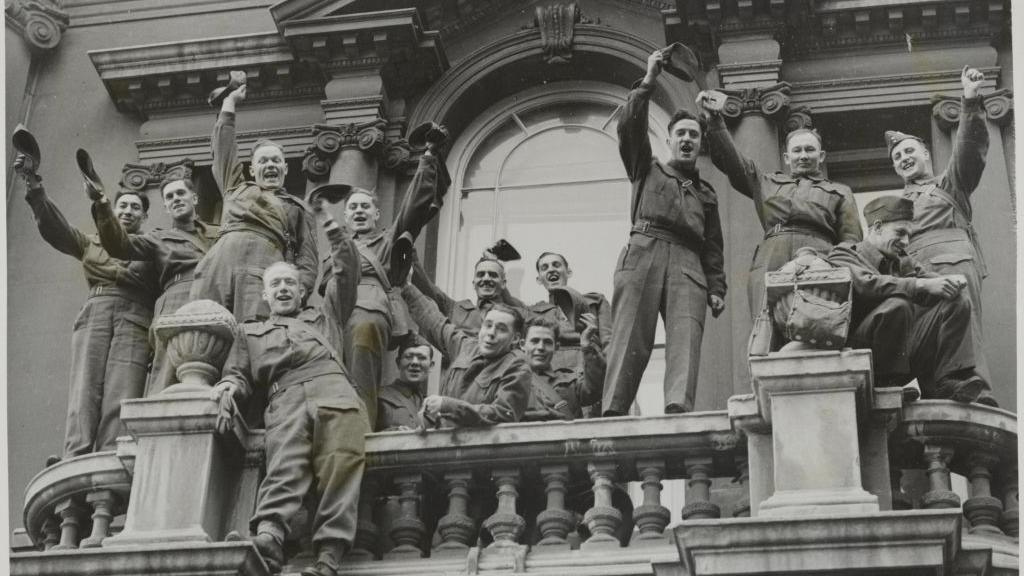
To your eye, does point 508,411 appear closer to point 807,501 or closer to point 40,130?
point 807,501

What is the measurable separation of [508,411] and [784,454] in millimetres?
1924

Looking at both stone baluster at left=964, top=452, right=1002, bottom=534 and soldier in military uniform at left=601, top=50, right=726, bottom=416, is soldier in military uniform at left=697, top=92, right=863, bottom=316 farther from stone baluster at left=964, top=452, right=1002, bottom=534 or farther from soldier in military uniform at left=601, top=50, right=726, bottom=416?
stone baluster at left=964, top=452, right=1002, bottom=534

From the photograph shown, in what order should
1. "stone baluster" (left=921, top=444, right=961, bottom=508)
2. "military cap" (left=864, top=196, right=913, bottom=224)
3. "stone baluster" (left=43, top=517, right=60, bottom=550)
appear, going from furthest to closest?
"military cap" (left=864, top=196, right=913, bottom=224)
"stone baluster" (left=43, top=517, right=60, bottom=550)
"stone baluster" (left=921, top=444, right=961, bottom=508)

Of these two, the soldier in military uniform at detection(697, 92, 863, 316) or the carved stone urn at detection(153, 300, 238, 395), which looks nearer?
the carved stone urn at detection(153, 300, 238, 395)

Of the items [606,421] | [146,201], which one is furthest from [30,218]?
[606,421]

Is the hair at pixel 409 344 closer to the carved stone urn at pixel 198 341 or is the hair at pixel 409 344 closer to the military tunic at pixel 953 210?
the carved stone urn at pixel 198 341

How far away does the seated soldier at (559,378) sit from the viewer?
14.8 metres

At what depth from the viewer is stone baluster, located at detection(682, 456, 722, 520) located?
1280cm

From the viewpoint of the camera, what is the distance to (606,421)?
1305 cm

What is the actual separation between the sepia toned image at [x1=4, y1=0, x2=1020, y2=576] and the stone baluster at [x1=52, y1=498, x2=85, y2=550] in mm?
21

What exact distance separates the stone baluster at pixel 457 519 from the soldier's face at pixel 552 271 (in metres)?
3.07

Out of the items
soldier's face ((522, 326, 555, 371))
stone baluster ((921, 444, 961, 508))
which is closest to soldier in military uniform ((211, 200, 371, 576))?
soldier's face ((522, 326, 555, 371))

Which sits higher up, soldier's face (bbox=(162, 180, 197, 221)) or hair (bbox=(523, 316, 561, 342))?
soldier's face (bbox=(162, 180, 197, 221))

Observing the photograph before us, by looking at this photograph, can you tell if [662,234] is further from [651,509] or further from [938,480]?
[938,480]
